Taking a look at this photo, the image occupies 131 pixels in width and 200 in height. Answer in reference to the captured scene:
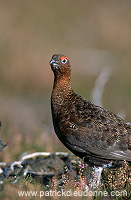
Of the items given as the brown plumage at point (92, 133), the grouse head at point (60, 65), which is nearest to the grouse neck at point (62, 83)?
the grouse head at point (60, 65)

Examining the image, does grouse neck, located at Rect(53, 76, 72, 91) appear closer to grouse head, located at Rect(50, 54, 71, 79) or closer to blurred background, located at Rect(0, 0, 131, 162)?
grouse head, located at Rect(50, 54, 71, 79)

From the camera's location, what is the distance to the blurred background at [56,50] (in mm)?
17031

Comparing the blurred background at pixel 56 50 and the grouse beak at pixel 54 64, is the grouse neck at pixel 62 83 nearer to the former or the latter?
the grouse beak at pixel 54 64

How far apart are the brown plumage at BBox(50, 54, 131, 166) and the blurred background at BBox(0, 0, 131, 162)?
6.69 meters

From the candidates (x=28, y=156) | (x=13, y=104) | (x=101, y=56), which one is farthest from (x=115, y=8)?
(x=28, y=156)

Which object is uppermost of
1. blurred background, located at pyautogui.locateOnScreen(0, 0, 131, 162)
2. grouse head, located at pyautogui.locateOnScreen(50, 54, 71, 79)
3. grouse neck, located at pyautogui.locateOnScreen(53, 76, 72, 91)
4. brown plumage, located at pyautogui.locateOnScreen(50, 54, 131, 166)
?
blurred background, located at pyautogui.locateOnScreen(0, 0, 131, 162)

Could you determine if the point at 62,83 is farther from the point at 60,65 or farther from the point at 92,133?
the point at 92,133

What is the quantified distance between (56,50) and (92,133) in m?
17.2

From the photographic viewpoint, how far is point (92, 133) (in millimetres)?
5434

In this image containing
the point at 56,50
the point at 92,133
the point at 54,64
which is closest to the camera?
the point at 92,133

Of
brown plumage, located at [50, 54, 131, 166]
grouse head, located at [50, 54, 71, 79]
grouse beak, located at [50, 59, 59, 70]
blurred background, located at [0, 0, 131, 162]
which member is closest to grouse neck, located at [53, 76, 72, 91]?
grouse head, located at [50, 54, 71, 79]

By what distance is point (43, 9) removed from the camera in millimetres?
27359

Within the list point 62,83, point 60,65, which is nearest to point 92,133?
point 62,83

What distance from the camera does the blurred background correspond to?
55.9 feet
